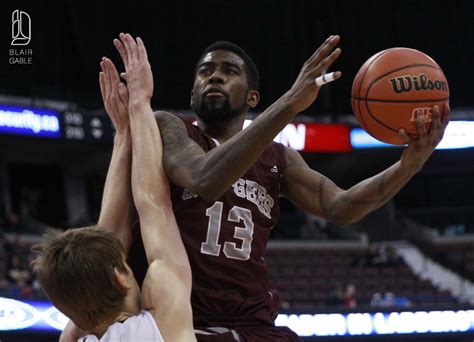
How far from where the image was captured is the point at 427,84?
308cm

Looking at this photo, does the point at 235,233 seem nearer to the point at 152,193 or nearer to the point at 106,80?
the point at 152,193

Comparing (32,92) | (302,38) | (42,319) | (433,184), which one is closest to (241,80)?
(42,319)

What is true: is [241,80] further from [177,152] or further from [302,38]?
[302,38]

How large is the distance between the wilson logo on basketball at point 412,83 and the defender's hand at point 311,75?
468mm

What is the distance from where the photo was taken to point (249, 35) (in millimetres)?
21000

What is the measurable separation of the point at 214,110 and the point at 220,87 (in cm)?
10

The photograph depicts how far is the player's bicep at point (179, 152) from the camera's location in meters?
2.85

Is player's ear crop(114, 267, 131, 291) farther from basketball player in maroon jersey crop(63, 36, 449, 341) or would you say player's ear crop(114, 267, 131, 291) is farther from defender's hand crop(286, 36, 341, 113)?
defender's hand crop(286, 36, 341, 113)

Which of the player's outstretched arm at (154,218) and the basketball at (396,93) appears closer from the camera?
the player's outstretched arm at (154,218)
